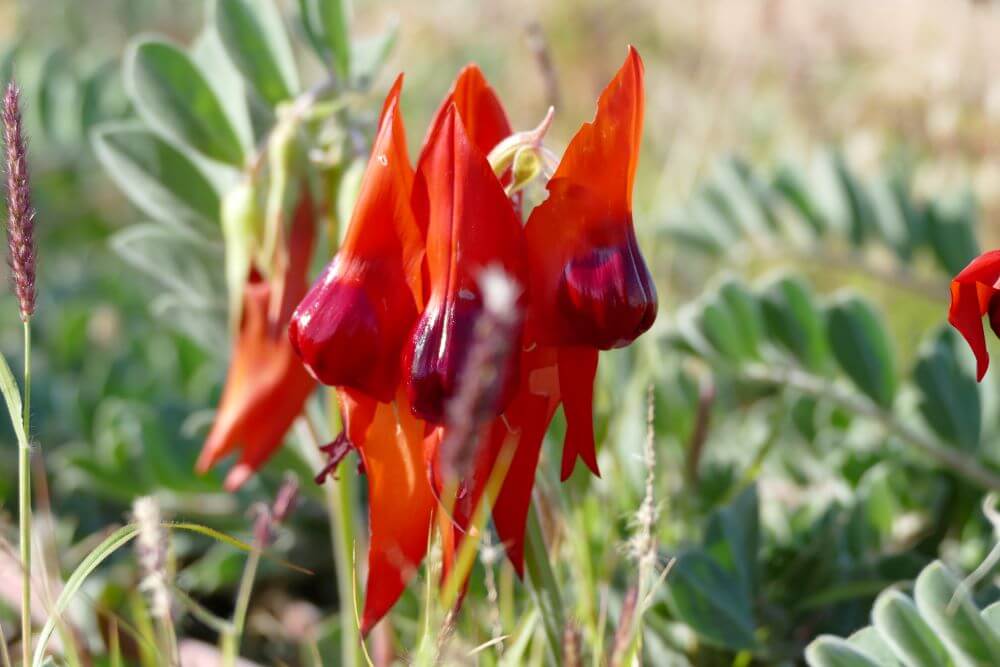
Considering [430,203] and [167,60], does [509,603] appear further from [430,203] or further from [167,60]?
[167,60]

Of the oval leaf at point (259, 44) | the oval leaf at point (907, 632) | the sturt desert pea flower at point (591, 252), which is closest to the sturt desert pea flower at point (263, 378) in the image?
the oval leaf at point (259, 44)

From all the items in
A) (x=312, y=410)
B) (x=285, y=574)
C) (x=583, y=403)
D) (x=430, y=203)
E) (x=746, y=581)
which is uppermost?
(x=430, y=203)

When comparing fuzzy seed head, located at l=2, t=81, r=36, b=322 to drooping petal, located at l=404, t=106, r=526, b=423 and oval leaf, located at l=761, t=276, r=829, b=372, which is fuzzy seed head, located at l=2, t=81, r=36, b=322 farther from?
oval leaf, located at l=761, t=276, r=829, b=372

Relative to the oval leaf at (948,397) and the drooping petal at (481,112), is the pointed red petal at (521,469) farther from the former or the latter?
the oval leaf at (948,397)

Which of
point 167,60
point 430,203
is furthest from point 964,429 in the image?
point 167,60

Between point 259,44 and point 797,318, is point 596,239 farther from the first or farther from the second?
point 797,318

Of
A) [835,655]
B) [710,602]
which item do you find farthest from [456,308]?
[710,602]

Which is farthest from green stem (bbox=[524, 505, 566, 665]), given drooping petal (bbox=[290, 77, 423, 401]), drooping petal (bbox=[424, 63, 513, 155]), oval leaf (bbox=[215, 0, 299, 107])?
oval leaf (bbox=[215, 0, 299, 107])
